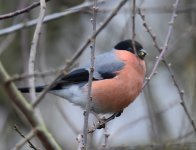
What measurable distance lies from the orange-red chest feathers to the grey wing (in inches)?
1.6

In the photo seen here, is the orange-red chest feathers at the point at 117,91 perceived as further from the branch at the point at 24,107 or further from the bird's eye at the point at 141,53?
the branch at the point at 24,107

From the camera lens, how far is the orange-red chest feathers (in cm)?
345

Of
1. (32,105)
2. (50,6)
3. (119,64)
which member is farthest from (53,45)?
(32,105)

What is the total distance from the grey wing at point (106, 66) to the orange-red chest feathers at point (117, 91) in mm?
40

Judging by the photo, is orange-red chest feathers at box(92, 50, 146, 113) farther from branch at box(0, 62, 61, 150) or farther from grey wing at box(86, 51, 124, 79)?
branch at box(0, 62, 61, 150)

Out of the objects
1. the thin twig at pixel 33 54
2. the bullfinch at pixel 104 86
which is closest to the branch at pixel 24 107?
the thin twig at pixel 33 54

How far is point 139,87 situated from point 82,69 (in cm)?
39

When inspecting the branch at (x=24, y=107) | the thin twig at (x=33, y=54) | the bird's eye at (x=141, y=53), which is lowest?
the branch at (x=24, y=107)

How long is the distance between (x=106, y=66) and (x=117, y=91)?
198 millimetres

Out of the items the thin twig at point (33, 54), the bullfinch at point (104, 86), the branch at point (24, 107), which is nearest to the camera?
the branch at point (24, 107)

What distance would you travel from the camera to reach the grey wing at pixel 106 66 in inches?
139

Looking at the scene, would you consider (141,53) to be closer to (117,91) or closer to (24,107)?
(117,91)

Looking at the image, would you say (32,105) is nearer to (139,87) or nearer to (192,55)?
(139,87)

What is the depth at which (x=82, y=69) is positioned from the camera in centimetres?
340
